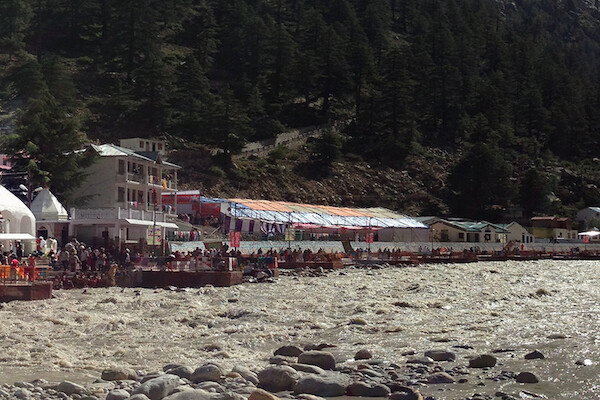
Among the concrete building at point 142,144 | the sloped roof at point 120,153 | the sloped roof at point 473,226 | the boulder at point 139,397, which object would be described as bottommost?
the boulder at point 139,397

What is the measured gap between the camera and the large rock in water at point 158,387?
41.1 ft

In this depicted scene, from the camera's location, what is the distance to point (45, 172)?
48.4m

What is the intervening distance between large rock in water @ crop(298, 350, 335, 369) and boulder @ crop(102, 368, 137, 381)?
10.7 feet

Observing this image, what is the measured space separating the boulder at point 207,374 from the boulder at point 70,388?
1.86 metres

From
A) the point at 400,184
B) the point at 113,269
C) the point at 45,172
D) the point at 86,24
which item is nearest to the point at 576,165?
Answer: the point at 400,184

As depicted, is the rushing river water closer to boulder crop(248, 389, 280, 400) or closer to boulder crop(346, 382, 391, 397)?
boulder crop(346, 382, 391, 397)

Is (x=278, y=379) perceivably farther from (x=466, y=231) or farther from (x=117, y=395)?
(x=466, y=231)

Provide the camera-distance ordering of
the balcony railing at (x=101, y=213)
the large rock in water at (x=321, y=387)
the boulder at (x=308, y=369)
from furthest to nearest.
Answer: the balcony railing at (x=101, y=213) → the boulder at (x=308, y=369) → the large rock in water at (x=321, y=387)

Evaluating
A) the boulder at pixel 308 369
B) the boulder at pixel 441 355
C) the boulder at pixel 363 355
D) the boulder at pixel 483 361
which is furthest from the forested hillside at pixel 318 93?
the boulder at pixel 308 369

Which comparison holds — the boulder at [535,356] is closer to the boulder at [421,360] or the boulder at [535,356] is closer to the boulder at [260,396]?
the boulder at [421,360]

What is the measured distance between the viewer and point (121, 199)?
53.6 metres

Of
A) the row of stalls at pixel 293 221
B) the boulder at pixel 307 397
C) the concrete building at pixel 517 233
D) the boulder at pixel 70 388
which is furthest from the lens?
the concrete building at pixel 517 233

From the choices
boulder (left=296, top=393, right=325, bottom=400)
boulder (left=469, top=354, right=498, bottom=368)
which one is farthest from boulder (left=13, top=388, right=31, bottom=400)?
boulder (left=469, top=354, right=498, bottom=368)

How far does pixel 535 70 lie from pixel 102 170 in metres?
84.6
